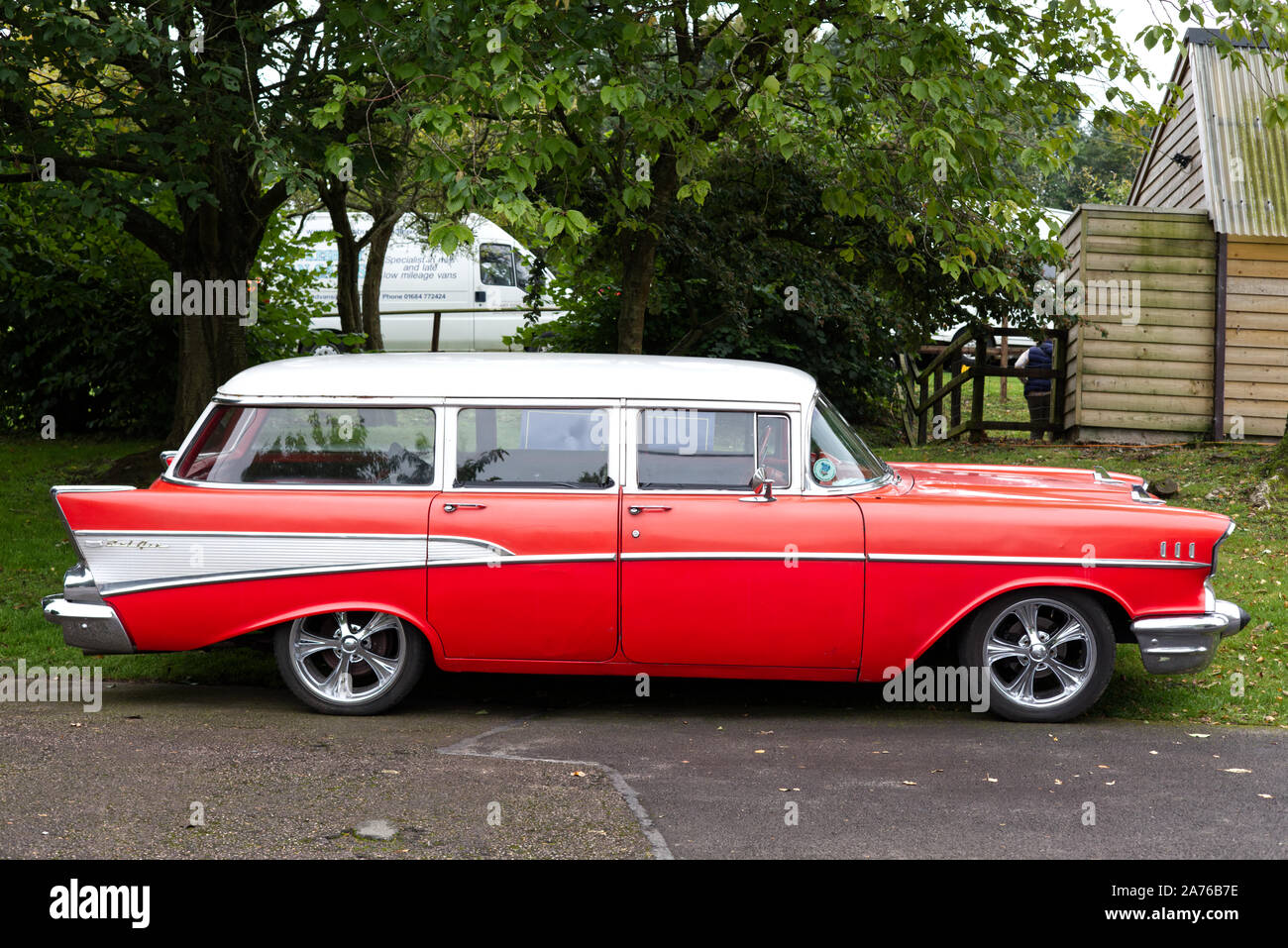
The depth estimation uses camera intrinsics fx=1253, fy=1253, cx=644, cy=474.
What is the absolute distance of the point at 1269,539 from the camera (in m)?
9.49

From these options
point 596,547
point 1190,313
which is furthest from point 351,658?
point 1190,313

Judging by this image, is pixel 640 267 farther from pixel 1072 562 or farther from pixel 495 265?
Result: pixel 495 265

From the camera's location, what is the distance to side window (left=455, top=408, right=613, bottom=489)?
610 cm

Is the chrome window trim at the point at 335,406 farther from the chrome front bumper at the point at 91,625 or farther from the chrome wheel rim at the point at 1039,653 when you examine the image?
the chrome wheel rim at the point at 1039,653

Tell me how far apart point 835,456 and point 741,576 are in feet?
2.70

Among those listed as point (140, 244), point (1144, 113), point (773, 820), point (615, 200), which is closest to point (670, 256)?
point (615, 200)

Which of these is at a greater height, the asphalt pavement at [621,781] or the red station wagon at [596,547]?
the red station wagon at [596,547]

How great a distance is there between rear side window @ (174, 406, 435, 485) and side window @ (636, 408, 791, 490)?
1.09 meters

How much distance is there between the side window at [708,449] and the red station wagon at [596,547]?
0.01 metres

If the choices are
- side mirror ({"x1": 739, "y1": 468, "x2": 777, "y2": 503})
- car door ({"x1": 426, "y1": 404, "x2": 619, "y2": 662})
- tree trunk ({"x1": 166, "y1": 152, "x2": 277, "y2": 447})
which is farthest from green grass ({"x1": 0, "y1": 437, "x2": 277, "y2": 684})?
side mirror ({"x1": 739, "y1": 468, "x2": 777, "y2": 503})

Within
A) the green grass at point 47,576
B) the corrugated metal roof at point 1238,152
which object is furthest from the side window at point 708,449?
the corrugated metal roof at point 1238,152

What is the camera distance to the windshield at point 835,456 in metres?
6.12

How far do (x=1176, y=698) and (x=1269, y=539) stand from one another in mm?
3619
